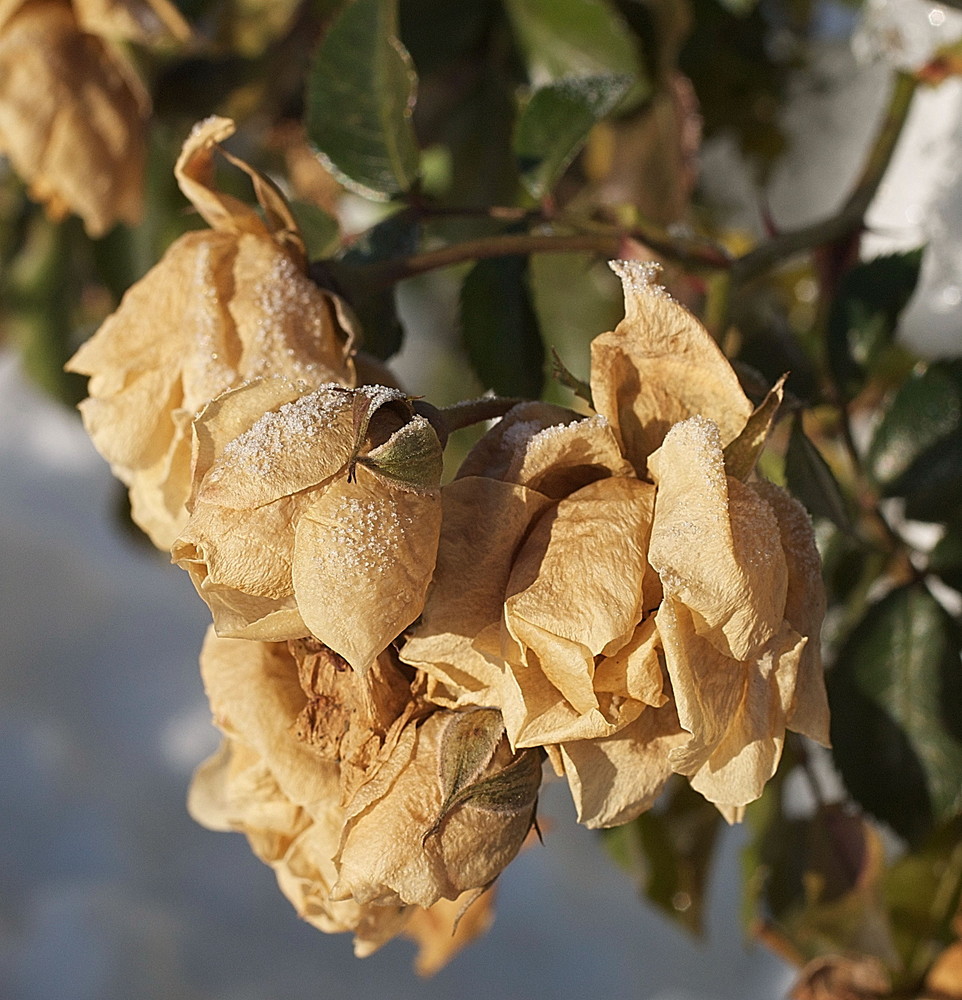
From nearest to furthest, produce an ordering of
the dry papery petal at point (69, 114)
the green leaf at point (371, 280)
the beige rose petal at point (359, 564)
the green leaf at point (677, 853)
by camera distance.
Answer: the beige rose petal at point (359, 564) < the green leaf at point (371, 280) < the dry papery petal at point (69, 114) < the green leaf at point (677, 853)

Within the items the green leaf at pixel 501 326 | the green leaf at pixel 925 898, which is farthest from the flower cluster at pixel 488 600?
the green leaf at pixel 925 898

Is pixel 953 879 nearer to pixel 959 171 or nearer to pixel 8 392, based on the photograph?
pixel 959 171

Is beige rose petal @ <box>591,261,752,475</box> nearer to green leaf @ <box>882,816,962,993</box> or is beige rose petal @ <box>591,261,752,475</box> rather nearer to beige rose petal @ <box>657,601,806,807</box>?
beige rose petal @ <box>657,601,806,807</box>

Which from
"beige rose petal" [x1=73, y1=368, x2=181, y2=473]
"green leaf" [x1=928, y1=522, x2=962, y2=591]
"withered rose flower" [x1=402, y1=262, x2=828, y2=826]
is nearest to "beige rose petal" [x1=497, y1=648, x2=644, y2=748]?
"withered rose flower" [x1=402, y1=262, x2=828, y2=826]

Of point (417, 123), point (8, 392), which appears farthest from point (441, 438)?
point (8, 392)

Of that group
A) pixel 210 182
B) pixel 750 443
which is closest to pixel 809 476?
pixel 750 443

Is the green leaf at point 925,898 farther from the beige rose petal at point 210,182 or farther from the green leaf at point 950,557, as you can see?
the beige rose petal at point 210,182
